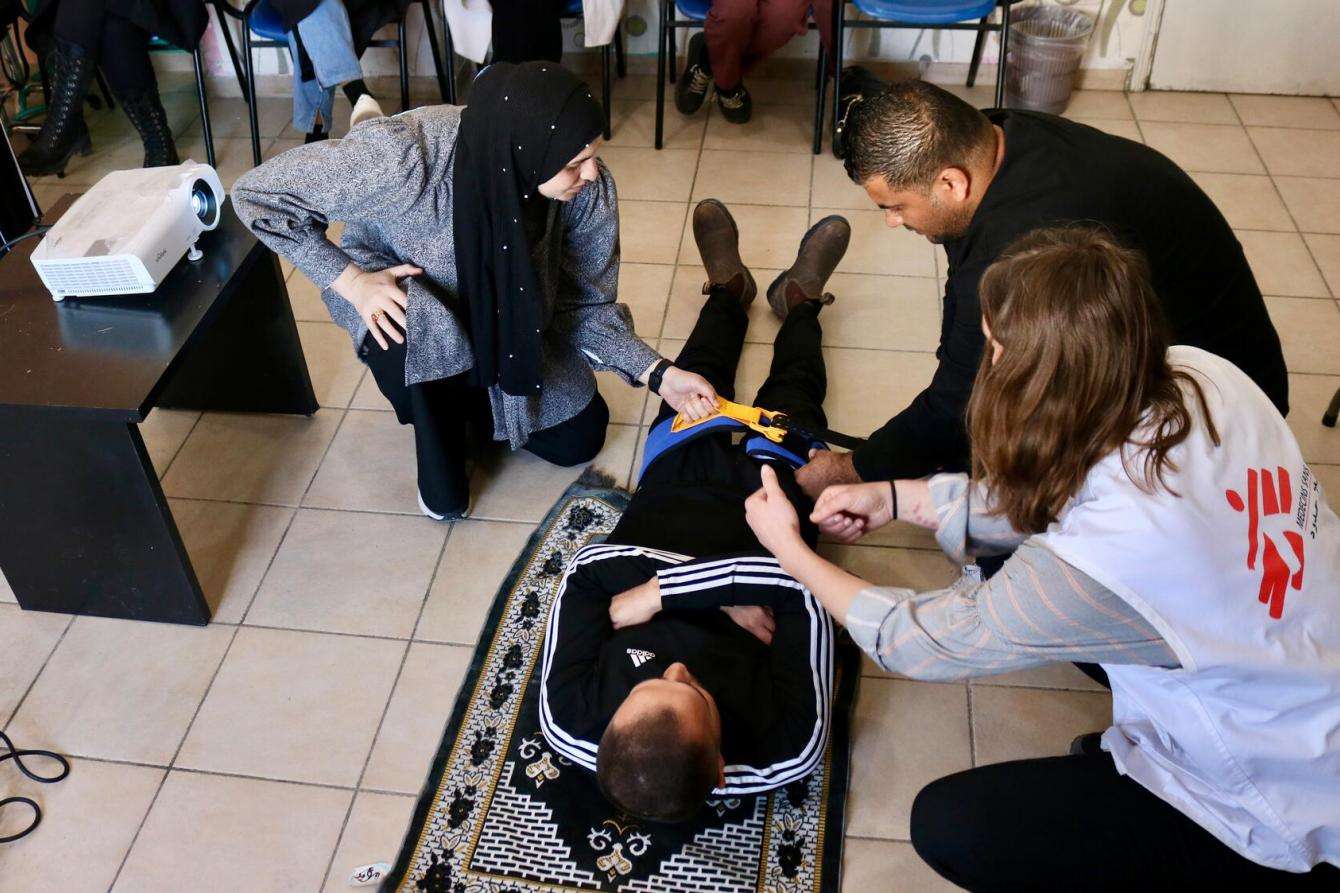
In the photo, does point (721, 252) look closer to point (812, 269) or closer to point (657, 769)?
point (812, 269)

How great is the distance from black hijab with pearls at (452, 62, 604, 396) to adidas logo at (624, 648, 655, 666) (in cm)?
63

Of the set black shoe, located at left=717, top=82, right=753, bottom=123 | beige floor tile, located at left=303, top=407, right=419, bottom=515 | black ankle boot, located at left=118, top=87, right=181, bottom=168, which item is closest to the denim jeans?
black ankle boot, located at left=118, top=87, right=181, bottom=168

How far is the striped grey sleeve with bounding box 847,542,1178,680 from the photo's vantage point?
1.33 metres

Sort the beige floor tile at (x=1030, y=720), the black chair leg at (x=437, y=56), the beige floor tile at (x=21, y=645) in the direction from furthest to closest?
the black chair leg at (x=437, y=56)
the beige floor tile at (x=21, y=645)
the beige floor tile at (x=1030, y=720)

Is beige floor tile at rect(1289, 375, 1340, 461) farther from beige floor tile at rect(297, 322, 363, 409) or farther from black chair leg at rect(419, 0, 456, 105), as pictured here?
black chair leg at rect(419, 0, 456, 105)

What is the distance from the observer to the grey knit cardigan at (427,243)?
6.68 feet

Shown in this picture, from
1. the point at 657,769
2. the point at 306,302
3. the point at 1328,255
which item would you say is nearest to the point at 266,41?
the point at 306,302

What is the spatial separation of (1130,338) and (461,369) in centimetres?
131

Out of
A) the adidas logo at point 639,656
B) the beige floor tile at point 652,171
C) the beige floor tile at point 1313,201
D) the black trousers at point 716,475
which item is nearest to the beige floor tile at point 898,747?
the black trousers at point 716,475

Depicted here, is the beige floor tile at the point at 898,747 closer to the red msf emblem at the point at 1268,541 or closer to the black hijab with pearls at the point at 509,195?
the red msf emblem at the point at 1268,541

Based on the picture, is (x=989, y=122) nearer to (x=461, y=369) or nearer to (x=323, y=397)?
(x=461, y=369)

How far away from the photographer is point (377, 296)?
6.95 ft

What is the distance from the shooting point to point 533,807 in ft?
6.23

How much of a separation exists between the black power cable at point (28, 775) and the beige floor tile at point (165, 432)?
0.75m
